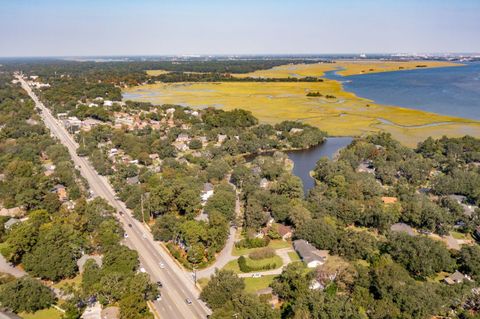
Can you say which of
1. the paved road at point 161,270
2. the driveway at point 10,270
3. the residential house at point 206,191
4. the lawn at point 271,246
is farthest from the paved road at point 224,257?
the driveway at point 10,270

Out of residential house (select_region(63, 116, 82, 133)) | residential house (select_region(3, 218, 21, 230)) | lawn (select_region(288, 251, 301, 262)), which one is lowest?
lawn (select_region(288, 251, 301, 262))

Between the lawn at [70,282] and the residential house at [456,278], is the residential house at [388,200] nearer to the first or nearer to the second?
the residential house at [456,278]

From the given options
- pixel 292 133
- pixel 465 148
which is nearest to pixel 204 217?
pixel 292 133

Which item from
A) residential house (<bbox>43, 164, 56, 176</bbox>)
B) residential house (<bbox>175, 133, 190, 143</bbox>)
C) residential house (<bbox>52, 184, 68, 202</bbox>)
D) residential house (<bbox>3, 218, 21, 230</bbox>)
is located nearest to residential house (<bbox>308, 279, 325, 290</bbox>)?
residential house (<bbox>3, 218, 21, 230</bbox>)

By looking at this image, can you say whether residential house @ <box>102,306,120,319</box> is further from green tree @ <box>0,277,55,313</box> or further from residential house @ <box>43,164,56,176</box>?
residential house @ <box>43,164,56,176</box>

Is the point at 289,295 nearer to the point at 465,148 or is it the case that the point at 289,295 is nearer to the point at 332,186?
the point at 332,186
